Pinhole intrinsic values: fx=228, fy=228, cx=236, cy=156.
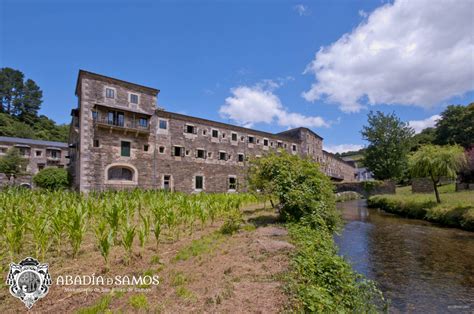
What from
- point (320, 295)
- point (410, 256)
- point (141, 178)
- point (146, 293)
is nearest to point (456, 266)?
point (410, 256)

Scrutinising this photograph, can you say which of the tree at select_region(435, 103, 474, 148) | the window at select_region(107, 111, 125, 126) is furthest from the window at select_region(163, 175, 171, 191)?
the tree at select_region(435, 103, 474, 148)

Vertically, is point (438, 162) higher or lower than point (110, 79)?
lower

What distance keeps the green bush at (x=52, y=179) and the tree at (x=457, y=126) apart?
161 feet

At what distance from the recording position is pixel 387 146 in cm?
3222

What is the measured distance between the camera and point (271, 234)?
23.4 feet

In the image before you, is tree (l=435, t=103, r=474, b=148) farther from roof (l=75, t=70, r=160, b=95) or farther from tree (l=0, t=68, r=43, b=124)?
tree (l=0, t=68, r=43, b=124)

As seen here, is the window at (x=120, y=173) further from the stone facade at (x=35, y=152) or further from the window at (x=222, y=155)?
the stone facade at (x=35, y=152)

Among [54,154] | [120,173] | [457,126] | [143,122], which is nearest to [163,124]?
[143,122]

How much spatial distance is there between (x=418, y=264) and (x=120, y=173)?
23366 mm

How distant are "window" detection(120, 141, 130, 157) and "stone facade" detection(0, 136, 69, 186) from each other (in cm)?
2308

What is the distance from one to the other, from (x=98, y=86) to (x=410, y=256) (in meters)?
25.1

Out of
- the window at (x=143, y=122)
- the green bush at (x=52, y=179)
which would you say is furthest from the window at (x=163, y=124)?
the green bush at (x=52, y=179)

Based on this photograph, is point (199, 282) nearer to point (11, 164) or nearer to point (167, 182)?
point (167, 182)

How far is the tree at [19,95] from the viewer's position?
2149 inches
